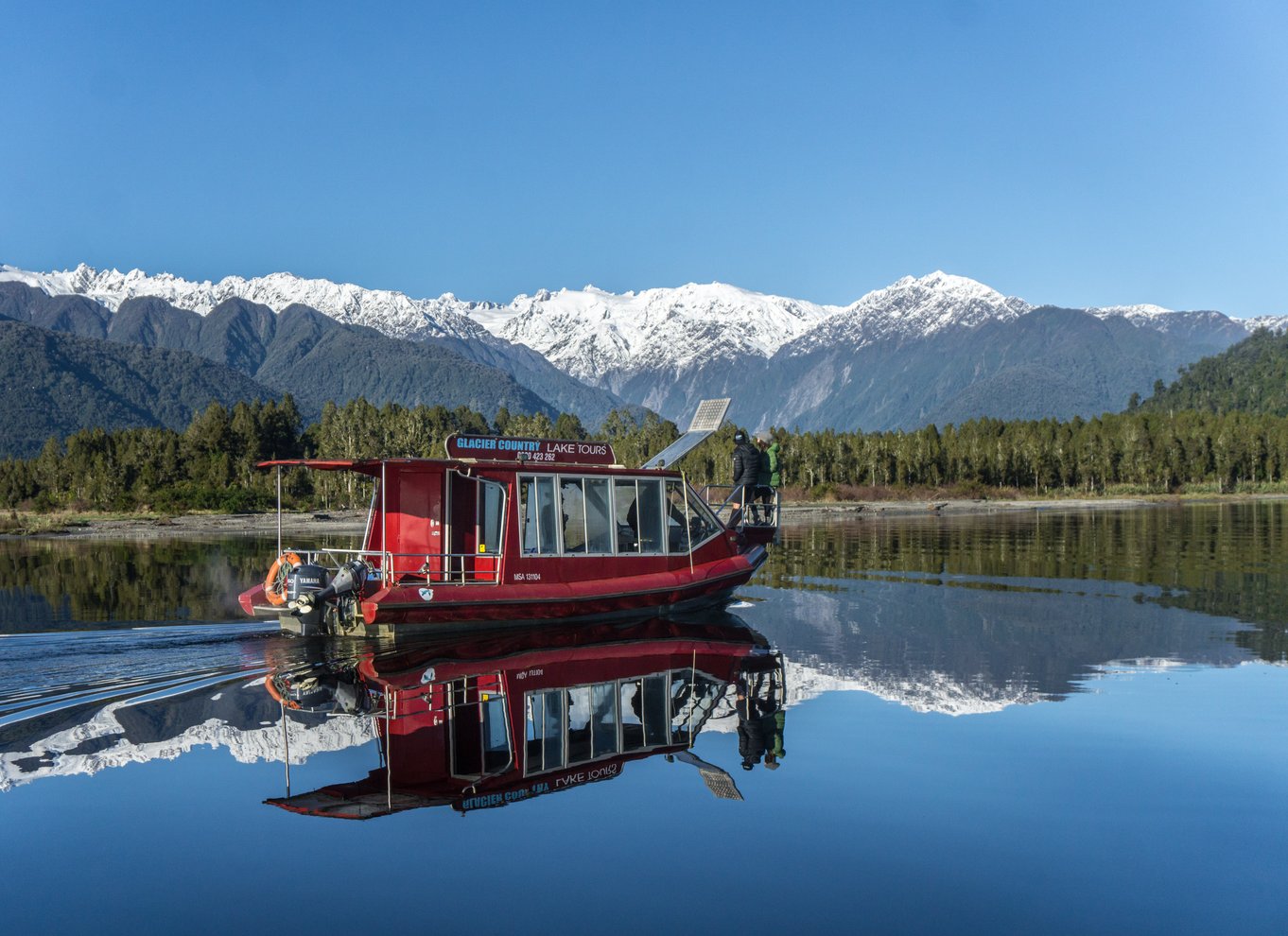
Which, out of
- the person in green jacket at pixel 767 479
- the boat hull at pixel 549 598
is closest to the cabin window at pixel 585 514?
the boat hull at pixel 549 598

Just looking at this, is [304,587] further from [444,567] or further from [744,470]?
[744,470]

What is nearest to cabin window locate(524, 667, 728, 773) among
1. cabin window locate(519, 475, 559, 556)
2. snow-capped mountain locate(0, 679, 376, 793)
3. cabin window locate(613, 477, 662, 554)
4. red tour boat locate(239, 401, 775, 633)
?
snow-capped mountain locate(0, 679, 376, 793)

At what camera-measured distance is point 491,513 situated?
22.9 metres

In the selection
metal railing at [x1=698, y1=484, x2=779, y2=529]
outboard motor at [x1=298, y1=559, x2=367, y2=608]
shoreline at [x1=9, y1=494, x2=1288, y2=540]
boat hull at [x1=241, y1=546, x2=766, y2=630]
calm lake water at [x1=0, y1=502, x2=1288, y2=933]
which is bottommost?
shoreline at [x1=9, y1=494, x2=1288, y2=540]

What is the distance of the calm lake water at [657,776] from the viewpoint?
8.85 m

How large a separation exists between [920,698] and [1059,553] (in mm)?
26462

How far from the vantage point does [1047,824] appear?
10562 millimetres

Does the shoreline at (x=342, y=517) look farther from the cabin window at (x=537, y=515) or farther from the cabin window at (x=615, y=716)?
the cabin window at (x=615, y=716)

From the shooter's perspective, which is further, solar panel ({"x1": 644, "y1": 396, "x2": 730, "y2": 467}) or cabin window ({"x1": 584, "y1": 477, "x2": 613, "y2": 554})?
solar panel ({"x1": 644, "y1": 396, "x2": 730, "y2": 467})

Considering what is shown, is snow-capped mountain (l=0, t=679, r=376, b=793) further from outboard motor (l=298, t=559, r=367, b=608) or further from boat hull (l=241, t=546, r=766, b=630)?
boat hull (l=241, t=546, r=766, b=630)

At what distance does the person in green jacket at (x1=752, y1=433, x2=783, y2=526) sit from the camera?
28.3 m

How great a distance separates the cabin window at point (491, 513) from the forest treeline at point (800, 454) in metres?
81.3

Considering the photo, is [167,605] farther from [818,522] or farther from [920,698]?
[818,522]

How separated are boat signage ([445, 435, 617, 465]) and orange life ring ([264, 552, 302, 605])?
138 inches
